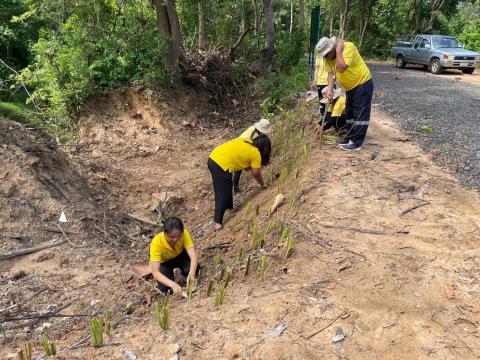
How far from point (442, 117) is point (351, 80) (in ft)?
11.2

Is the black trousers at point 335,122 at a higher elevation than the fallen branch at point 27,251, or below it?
higher

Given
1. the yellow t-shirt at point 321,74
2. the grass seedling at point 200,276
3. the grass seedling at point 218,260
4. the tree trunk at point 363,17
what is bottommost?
the grass seedling at point 200,276

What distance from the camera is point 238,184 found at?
681cm

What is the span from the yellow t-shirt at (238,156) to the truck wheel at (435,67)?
14392 millimetres

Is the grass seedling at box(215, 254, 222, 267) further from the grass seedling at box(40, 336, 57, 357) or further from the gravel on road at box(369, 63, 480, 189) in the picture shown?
the gravel on road at box(369, 63, 480, 189)

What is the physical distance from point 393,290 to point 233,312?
1.21 metres

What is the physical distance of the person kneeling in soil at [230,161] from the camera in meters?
5.30

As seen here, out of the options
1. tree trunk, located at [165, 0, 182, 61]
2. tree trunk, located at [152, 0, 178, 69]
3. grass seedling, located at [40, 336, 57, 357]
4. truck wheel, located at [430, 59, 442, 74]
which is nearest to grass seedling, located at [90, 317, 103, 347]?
grass seedling, located at [40, 336, 57, 357]

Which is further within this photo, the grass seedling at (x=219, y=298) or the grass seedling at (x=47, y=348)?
the grass seedling at (x=219, y=298)

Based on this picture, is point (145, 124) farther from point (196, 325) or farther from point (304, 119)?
point (196, 325)

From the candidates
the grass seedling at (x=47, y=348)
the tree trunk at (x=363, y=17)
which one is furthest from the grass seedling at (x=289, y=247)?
the tree trunk at (x=363, y=17)

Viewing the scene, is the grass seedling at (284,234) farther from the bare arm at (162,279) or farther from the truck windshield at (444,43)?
the truck windshield at (444,43)

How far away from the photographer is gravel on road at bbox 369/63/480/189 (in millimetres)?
5742

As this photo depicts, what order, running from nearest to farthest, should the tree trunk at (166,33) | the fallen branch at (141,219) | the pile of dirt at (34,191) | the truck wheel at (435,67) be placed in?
1. the pile of dirt at (34,191)
2. the fallen branch at (141,219)
3. the tree trunk at (166,33)
4. the truck wheel at (435,67)
